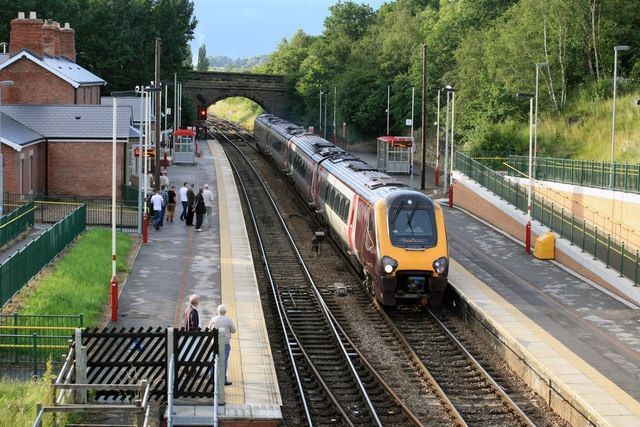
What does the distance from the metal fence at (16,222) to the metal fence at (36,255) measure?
1.65m

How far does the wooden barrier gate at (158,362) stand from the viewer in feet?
56.4

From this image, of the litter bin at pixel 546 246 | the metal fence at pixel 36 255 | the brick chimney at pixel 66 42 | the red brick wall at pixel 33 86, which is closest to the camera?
the metal fence at pixel 36 255

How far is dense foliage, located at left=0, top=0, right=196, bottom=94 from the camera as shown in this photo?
252 ft

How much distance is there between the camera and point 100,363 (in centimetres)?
1728

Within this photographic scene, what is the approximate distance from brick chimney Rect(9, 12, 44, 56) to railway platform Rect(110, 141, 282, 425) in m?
14.0

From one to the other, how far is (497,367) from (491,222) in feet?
65.2

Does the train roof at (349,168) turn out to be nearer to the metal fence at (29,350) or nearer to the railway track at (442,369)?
the railway track at (442,369)

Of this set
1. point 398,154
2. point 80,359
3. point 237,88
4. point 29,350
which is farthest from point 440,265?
point 237,88

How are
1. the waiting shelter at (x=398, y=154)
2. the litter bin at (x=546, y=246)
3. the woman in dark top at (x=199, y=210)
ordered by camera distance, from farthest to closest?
1. the waiting shelter at (x=398, y=154)
2. the woman in dark top at (x=199, y=210)
3. the litter bin at (x=546, y=246)

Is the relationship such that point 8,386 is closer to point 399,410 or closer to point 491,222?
point 399,410

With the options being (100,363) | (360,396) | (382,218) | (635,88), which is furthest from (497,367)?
(635,88)

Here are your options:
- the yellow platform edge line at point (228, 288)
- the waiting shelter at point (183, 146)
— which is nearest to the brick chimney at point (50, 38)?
the waiting shelter at point (183, 146)

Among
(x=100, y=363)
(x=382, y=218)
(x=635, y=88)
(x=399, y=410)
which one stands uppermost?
(x=635, y=88)

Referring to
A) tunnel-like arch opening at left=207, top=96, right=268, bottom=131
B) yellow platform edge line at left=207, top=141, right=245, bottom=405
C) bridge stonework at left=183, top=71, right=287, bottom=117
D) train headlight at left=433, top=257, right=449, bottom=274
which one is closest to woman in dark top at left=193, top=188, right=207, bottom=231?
yellow platform edge line at left=207, top=141, right=245, bottom=405
